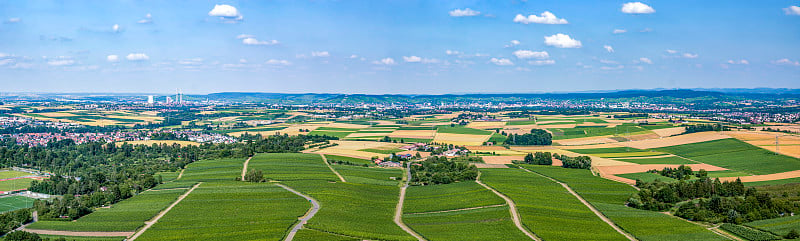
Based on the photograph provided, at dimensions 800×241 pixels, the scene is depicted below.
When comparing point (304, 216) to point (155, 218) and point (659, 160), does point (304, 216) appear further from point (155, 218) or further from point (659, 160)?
point (659, 160)

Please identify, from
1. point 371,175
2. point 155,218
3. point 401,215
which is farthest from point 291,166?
point 401,215

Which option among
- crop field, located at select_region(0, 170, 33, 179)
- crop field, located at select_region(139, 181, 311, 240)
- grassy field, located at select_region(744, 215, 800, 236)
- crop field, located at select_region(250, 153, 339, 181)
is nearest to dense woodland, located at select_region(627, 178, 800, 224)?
grassy field, located at select_region(744, 215, 800, 236)

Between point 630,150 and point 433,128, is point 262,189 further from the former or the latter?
point 433,128

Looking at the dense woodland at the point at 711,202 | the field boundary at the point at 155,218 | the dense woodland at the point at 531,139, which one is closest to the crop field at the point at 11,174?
the field boundary at the point at 155,218

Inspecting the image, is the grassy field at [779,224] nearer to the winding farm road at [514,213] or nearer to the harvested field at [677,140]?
the winding farm road at [514,213]

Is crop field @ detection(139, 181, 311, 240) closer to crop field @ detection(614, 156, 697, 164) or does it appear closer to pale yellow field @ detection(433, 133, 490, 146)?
crop field @ detection(614, 156, 697, 164)

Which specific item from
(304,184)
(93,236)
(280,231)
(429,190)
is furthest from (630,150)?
(93,236)
